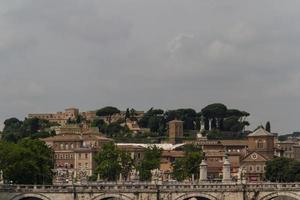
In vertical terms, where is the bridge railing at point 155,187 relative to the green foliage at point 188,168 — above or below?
below

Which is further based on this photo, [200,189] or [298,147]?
[298,147]

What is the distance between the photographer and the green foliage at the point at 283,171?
11131cm

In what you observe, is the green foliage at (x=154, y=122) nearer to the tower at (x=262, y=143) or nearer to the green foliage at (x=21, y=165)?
the tower at (x=262, y=143)

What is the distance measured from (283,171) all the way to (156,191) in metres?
44.4

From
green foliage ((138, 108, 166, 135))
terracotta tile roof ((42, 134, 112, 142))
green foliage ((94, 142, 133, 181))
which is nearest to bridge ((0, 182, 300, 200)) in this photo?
green foliage ((94, 142, 133, 181))

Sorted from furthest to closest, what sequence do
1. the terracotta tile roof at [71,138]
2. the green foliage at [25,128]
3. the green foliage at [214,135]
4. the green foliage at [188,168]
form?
the green foliage at [214,135], the green foliage at [25,128], the terracotta tile roof at [71,138], the green foliage at [188,168]

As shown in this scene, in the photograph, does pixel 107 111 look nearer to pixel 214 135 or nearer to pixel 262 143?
pixel 214 135

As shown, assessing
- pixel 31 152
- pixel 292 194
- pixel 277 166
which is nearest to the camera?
pixel 292 194

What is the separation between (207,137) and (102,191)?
293 ft

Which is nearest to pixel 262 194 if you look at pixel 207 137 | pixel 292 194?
pixel 292 194

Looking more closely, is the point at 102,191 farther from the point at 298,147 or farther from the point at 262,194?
the point at 298,147

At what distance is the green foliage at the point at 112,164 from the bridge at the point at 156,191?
1184 inches

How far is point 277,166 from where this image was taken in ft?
380

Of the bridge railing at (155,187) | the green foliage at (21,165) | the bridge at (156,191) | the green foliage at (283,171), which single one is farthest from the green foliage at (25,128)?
the bridge at (156,191)
